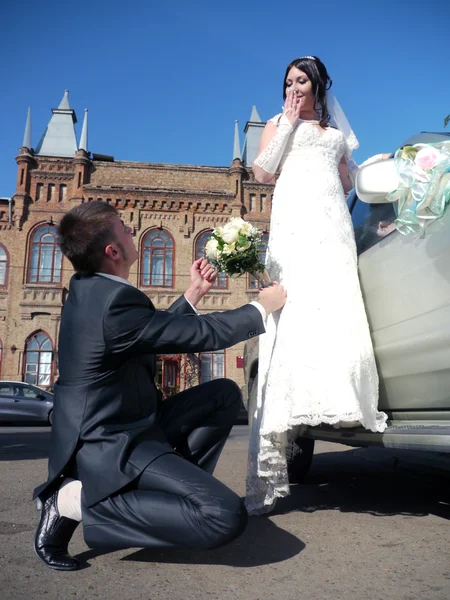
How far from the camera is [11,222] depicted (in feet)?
77.9

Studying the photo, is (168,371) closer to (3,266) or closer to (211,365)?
(211,365)

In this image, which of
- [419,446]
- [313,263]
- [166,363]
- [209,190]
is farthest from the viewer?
[209,190]

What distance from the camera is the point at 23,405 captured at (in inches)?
620

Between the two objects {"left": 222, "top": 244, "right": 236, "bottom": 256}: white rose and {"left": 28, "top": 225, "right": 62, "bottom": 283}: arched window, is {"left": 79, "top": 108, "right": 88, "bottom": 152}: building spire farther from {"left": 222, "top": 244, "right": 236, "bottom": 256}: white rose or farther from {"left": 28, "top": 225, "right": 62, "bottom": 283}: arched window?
{"left": 222, "top": 244, "right": 236, "bottom": 256}: white rose

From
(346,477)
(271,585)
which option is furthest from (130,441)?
(346,477)

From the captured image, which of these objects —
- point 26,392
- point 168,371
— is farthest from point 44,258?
point 26,392

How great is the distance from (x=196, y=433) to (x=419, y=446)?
1009 mm

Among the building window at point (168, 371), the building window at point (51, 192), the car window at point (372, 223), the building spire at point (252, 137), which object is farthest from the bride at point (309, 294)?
the building spire at point (252, 137)

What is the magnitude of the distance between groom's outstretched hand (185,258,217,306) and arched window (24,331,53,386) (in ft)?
69.0

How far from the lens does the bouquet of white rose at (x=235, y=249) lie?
2.67m

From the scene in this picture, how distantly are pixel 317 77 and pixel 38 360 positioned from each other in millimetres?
21557

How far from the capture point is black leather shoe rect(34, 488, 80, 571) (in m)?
1.93

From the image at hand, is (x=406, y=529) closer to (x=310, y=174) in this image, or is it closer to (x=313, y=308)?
(x=313, y=308)

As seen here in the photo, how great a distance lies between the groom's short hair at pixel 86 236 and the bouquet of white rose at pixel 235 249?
0.71 metres
